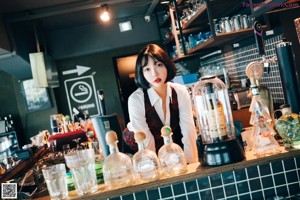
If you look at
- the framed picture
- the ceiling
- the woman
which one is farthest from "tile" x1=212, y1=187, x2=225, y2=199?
the framed picture

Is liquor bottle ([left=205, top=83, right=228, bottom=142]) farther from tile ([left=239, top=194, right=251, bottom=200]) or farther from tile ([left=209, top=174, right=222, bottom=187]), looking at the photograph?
tile ([left=239, top=194, right=251, bottom=200])

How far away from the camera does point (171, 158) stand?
131 centimetres

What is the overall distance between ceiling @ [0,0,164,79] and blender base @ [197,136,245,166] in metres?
3.75

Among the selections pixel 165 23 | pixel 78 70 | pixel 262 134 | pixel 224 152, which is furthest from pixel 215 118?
pixel 78 70

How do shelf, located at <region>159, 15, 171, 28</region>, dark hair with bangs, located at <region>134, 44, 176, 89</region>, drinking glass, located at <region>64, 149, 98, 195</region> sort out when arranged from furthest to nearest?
1. shelf, located at <region>159, 15, 171, 28</region>
2. dark hair with bangs, located at <region>134, 44, 176, 89</region>
3. drinking glass, located at <region>64, 149, 98, 195</region>

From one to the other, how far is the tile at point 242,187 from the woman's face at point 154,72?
0.71 metres

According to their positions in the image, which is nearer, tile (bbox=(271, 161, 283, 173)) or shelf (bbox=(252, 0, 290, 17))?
tile (bbox=(271, 161, 283, 173))

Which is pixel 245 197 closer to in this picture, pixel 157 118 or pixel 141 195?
pixel 141 195

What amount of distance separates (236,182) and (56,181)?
73 cm

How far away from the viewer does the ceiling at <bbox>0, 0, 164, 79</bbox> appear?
4570mm

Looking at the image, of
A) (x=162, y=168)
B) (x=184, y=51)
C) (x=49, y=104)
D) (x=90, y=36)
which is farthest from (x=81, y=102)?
(x=162, y=168)

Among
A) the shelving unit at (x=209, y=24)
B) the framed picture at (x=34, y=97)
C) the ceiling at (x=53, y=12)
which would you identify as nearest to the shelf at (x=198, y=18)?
the shelving unit at (x=209, y=24)

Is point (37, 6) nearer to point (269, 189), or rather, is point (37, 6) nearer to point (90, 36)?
point (90, 36)

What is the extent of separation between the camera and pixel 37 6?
4652mm
